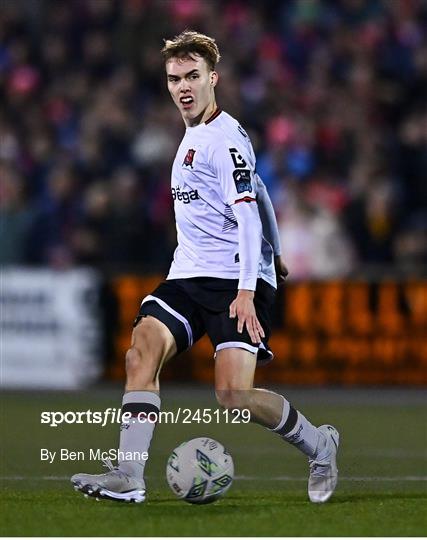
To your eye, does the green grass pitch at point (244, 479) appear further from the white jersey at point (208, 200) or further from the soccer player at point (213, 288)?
the white jersey at point (208, 200)

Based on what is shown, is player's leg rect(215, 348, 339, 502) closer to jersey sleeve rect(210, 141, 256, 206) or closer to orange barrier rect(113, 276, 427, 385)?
jersey sleeve rect(210, 141, 256, 206)

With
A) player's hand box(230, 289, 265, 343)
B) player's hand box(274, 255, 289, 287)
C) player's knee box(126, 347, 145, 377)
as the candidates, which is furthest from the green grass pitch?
player's hand box(274, 255, 289, 287)

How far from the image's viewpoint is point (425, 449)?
10.5 meters

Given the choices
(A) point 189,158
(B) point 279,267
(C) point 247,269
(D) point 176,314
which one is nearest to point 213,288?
(D) point 176,314

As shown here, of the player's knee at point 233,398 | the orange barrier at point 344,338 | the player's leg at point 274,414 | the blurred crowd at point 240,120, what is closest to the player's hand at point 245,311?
the player's leg at point 274,414

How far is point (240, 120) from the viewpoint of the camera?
1622cm

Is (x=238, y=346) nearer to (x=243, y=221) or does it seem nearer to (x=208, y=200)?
(x=243, y=221)

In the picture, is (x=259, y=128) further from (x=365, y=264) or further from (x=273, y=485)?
(x=273, y=485)

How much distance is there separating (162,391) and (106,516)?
328 inches

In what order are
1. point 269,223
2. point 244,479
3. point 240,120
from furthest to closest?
point 240,120 → point 244,479 → point 269,223

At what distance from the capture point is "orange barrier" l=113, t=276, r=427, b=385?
15.1 meters

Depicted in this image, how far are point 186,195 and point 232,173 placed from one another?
348 millimetres

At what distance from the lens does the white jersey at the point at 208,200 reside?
7471mm

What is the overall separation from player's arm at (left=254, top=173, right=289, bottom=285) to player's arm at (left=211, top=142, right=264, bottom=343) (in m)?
0.38
